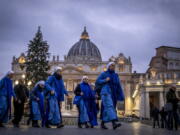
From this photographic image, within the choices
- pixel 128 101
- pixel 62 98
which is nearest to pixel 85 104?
pixel 62 98

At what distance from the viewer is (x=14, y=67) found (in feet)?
251

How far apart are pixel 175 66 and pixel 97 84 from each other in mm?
54241

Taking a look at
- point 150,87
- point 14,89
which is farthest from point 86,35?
point 14,89

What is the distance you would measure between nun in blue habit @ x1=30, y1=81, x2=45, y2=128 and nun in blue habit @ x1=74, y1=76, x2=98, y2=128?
1788 millimetres

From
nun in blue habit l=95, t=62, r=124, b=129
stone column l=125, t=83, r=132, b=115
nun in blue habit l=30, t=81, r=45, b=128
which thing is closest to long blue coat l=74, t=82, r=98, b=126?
nun in blue habit l=95, t=62, r=124, b=129

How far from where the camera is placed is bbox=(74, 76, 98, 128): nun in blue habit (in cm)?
1141

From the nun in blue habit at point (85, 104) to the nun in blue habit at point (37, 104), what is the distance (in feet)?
5.87

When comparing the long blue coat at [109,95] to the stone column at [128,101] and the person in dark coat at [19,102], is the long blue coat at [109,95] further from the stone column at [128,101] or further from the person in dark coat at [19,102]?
the stone column at [128,101]

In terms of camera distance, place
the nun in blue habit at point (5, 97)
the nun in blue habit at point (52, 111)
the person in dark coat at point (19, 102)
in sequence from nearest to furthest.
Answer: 1. the nun in blue habit at point (52, 111)
2. the nun in blue habit at point (5, 97)
3. the person in dark coat at point (19, 102)

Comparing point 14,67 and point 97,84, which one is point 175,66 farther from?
point 97,84

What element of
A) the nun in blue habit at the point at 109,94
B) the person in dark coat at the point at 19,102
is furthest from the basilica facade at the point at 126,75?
the nun in blue habit at the point at 109,94

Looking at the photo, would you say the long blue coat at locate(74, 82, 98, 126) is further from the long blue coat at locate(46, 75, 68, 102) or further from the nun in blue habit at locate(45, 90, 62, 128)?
the nun in blue habit at locate(45, 90, 62, 128)

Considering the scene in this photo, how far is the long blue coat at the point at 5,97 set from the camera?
36.1ft

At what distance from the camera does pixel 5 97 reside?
11.2 meters
